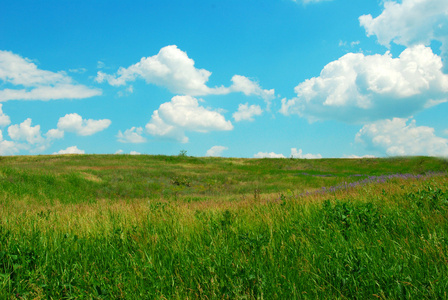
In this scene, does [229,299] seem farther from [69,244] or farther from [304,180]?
[304,180]

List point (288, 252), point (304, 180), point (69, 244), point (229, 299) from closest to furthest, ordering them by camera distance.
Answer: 1. point (229, 299)
2. point (288, 252)
3. point (69, 244)
4. point (304, 180)

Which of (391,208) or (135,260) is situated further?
(391,208)

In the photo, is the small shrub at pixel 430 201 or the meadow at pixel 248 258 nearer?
the meadow at pixel 248 258

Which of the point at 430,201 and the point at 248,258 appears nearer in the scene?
the point at 248,258

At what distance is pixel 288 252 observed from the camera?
10.9 feet

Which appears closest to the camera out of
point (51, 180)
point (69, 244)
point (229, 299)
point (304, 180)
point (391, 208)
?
point (229, 299)

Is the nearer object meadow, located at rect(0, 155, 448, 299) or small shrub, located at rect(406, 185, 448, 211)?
meadow, located at rect(0, 155, 448, 299)

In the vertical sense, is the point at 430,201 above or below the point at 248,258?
above

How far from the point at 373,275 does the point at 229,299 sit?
53.7 inches

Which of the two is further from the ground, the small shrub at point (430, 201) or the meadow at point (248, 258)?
the small shrub at point (430, 201)

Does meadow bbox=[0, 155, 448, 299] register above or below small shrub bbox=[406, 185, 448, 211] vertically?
below

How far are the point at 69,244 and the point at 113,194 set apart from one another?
17695mm

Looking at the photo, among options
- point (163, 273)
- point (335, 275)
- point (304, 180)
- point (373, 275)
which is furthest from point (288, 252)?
point (304, 180)

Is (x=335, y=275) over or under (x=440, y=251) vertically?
under
